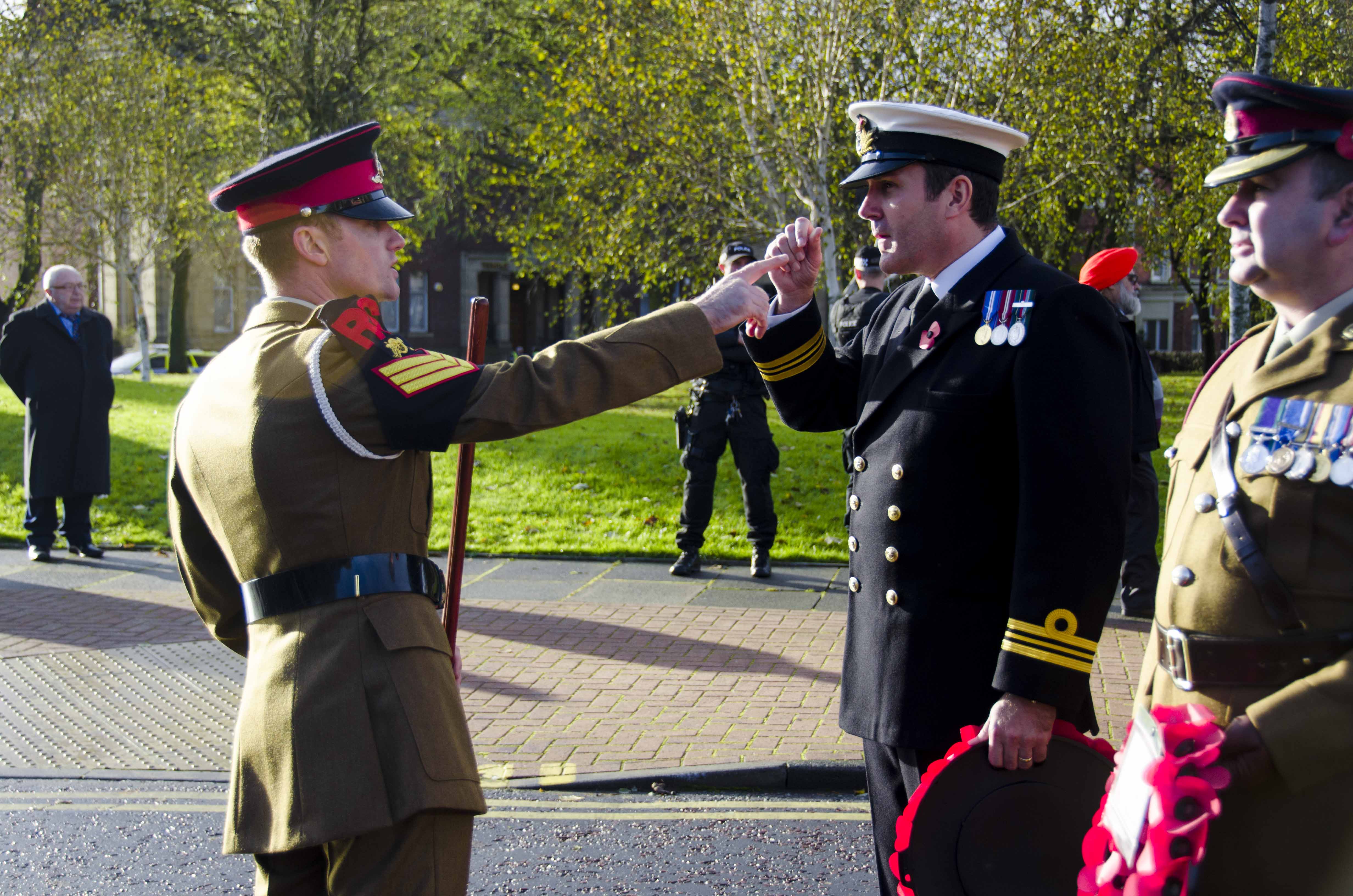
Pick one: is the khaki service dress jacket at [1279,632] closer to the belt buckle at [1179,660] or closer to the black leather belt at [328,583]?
the belt buckle at [1179,660]

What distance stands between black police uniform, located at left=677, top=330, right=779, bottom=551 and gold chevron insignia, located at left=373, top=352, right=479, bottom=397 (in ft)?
20.2

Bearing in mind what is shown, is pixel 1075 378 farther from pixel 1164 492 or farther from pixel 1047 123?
pixel 1047 123

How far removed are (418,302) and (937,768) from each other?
3967cm

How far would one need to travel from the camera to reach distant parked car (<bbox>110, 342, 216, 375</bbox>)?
34.3 meters

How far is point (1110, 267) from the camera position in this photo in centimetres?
643

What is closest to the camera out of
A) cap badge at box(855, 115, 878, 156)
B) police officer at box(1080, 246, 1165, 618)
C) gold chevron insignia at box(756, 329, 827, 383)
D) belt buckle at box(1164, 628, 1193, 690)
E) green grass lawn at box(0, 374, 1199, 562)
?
belt buckle at box(1164, 628, 1193, 690)

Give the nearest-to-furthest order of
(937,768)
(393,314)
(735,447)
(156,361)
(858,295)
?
(937,768) → (858,295) → (735,447) → (156,361) → (393,314)

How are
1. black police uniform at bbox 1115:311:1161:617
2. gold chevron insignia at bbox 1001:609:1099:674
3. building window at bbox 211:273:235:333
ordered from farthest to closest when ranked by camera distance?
building window at bbox 211:273:235:333, black police uniform at bbox 1115:311:1161:617, gold chevron insignia at bbox 1001:609:1099:674

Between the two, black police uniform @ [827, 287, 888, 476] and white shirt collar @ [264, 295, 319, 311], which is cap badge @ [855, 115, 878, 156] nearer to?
white shirt collar @ [264, 295, 319, 311]

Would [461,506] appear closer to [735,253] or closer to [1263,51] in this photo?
[735,253]

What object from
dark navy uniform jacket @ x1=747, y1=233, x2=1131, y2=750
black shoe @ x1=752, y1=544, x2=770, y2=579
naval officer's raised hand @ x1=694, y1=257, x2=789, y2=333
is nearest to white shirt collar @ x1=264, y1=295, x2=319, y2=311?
naval officer's raised hand @ x1=694, y1=257, x2=789, y2=333

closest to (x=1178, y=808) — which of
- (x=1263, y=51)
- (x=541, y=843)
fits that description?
(x=541, y=843)

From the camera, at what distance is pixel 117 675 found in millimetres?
6523

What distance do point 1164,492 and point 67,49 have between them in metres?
24.3
